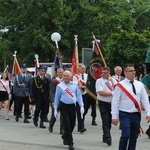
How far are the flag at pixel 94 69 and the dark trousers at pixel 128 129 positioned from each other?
446 centimetres

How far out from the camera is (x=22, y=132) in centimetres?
1312

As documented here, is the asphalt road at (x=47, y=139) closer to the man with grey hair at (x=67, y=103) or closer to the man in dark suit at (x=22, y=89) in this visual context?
the man with grey hair at (x=67, y=103)

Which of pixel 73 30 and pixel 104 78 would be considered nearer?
pixel 104 78

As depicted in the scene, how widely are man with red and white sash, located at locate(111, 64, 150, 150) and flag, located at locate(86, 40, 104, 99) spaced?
4335mm

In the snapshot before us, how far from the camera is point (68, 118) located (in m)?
10.1

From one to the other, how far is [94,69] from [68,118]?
2.85 meters

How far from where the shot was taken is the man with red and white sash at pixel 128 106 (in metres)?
7.96

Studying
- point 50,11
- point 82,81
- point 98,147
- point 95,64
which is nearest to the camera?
point 98,147

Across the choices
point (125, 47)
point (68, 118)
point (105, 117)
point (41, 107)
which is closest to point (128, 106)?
point (68, 118)

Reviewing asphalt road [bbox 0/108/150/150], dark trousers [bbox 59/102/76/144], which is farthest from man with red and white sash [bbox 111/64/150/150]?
dark trousers [bbox 59/102/76/144]

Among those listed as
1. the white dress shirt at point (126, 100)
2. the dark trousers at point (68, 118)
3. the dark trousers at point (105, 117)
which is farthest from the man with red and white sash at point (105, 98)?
the white dress shirt at point (126, 100)

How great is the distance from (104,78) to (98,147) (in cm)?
164

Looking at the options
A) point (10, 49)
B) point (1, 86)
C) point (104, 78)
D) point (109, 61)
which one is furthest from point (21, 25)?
point (104, 78)

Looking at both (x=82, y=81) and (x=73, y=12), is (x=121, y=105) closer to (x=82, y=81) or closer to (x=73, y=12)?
(x=82, y=81)
